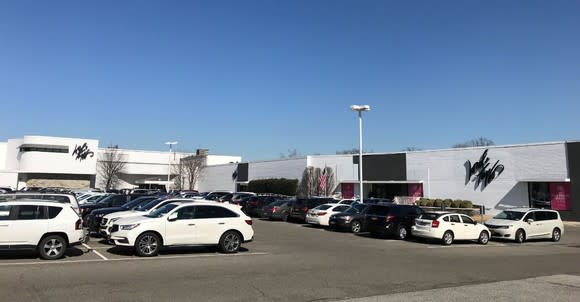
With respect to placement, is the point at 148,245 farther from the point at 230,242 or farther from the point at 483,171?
the point at 483,171

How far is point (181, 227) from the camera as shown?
1528 centimetres

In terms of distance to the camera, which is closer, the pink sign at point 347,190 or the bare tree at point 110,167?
the pink sign at point 347,190

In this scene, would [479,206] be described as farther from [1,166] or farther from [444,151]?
[1,166]

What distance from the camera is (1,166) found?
8688 cm

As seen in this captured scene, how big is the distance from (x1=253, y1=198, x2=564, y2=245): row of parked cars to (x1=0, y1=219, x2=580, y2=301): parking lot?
87.0 inches

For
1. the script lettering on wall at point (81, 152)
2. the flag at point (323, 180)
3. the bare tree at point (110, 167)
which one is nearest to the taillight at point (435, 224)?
the flag at point (323, 180)

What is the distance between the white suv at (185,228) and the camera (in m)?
14.6

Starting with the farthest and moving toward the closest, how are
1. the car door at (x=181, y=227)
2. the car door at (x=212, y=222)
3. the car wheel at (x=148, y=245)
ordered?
the car door at (x=212, y=222)
the car door at (x=181, y=227)
the car wheel at (x=148, y=245)

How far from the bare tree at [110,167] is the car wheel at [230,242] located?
76.9 meters

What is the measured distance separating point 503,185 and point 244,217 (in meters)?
31.7

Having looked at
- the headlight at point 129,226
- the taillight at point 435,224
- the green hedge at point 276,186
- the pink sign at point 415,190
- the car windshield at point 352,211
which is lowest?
the taillight at point 435,224

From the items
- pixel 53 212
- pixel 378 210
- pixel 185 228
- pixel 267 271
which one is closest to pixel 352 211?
pixel 378 210

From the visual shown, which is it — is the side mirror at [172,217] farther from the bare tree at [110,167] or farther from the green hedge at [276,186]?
the bare tree at [110,167]

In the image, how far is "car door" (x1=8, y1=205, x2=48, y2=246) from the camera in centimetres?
1320
